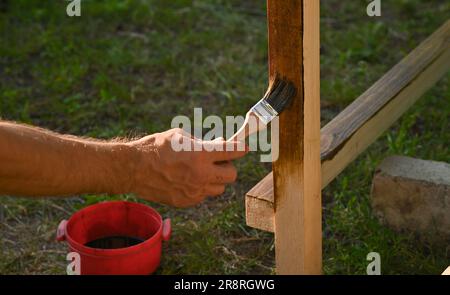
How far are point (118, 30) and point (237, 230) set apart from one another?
1.94 meters

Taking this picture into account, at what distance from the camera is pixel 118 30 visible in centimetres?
443

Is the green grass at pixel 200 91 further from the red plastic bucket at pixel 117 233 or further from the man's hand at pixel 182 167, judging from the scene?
the man's hand at pixel 182 167

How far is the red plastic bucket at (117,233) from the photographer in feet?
8.02

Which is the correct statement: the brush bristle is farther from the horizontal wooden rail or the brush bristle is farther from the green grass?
the green grass

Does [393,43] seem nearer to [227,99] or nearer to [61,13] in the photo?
[227,99]

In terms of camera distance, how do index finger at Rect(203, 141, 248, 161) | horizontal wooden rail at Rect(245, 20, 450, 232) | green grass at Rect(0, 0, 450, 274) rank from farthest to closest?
green grass at Rect(0, 0, 450, 274)
horizontal wooden rail at Rect(245, 20, 450, 232)
index finger at Rect(203, 141, 248, 161)

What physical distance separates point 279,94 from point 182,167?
12.1 inches

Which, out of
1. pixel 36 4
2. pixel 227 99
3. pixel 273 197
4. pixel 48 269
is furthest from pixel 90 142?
pixel 36 4

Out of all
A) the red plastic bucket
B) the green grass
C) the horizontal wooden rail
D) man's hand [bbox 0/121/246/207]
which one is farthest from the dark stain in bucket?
man's hand [bbox 0/121/246/207]

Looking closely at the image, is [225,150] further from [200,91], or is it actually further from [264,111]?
[200,91]

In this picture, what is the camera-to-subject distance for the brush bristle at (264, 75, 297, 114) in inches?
78.7

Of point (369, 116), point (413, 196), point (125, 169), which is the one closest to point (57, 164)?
point (125, 169)

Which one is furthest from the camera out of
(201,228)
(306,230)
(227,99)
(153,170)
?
(227,99)

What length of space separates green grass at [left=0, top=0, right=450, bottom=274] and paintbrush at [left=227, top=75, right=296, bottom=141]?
2.56ft
